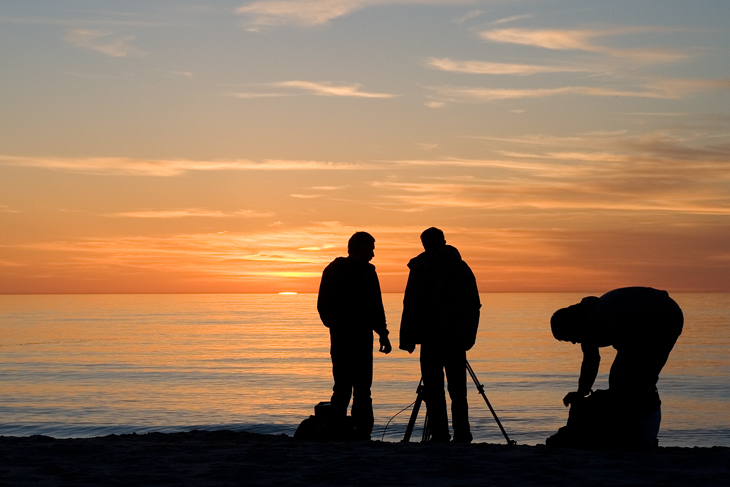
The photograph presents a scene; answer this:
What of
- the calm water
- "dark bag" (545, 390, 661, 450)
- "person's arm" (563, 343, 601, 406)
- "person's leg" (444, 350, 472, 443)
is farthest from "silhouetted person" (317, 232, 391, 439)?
the calm water

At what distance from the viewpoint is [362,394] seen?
26.1 feet

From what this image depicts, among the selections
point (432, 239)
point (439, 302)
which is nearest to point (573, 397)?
point (439, 302)

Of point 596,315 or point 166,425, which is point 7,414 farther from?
point 596,315

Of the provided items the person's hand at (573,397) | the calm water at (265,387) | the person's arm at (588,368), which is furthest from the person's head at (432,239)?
the calm water at (265,387)

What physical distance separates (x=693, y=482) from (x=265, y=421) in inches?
509

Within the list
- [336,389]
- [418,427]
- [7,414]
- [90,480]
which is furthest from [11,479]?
[7,414]

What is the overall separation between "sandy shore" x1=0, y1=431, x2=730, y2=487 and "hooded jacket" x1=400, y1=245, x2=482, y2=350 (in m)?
1.17

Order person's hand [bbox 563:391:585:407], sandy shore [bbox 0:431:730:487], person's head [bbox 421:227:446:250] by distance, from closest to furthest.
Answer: sandy shore [bbox 0:431:730:487] → person's hand [bbox 563:391:585:407] → person's head [bbox 421:227:446:250]

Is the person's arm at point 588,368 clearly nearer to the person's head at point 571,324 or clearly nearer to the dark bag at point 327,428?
the person's head at point 571,324

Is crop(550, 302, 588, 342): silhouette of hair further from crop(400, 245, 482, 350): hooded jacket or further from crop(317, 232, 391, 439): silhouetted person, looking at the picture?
crop(317, 232, 391, 439): silhouetted person

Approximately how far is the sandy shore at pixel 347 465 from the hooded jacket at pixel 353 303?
1.28 metres

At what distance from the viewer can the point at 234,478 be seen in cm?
566

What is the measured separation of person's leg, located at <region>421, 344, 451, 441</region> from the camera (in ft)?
25.3

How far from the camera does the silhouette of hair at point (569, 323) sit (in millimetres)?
6680
